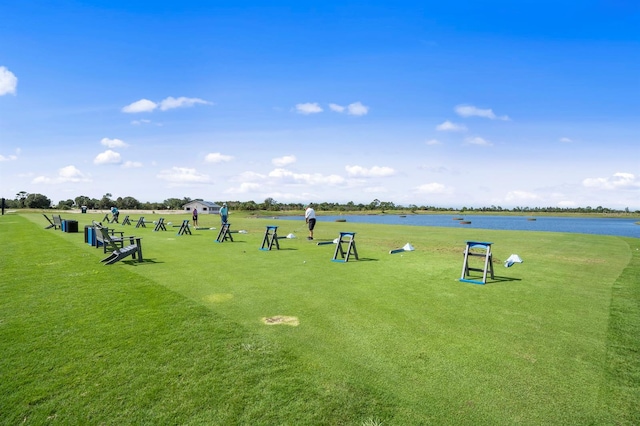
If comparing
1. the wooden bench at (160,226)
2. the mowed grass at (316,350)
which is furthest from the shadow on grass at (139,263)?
the wooden bench at (160,226)

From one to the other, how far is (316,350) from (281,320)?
1.48m

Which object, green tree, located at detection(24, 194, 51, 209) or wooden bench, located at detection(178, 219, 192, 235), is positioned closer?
wooden bench, located at detection(178, 219, 192, 235)

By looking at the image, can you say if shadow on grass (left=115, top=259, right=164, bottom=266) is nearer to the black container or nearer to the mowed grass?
the mowed grass

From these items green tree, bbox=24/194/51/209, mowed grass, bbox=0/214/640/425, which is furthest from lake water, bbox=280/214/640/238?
green tree, bbox=24/194/51/209

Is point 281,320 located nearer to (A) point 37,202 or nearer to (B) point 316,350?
(B) point 316,350

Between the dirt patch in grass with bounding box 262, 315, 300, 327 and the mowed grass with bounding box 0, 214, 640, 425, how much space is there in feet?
0.56

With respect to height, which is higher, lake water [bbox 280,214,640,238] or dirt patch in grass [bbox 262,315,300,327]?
dirt patch in grass [bbox 262,315,300,327]

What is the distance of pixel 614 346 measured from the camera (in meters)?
5.76

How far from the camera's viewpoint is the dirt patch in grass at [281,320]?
21.7ft

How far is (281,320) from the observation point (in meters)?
6.77

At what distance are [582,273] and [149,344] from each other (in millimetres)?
13159

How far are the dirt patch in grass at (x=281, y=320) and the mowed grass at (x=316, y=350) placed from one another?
172mm

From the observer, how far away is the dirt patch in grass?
260 inches

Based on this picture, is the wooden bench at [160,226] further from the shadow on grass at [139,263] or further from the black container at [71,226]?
the shadow on grass at [139,263]
